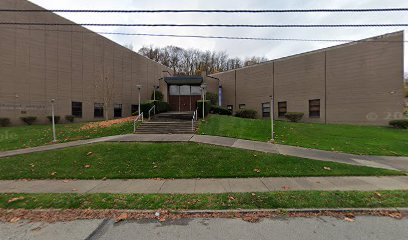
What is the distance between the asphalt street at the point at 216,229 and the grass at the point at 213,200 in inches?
19.5

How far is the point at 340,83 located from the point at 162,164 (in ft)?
63.4

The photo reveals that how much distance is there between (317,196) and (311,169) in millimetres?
2393

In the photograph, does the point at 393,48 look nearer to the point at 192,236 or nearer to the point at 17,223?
the point at 192,236

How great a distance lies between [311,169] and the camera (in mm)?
7059

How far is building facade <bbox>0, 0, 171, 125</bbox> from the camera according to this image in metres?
18.3

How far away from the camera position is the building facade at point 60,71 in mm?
18266

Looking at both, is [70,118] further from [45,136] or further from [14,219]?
[14,219]

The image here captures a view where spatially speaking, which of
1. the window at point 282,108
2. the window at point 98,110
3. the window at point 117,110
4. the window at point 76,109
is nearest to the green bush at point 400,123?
the window at point 282,108

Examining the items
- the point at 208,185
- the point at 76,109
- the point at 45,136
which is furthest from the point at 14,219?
the point at 76,109

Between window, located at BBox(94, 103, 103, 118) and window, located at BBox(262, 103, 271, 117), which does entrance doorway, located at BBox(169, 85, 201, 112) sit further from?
window, located at BBox(94, 103, 103, 118)

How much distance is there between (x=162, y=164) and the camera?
7.66 metres

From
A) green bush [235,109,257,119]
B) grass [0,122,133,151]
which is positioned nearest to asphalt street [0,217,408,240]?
grass [0,122,133,151]

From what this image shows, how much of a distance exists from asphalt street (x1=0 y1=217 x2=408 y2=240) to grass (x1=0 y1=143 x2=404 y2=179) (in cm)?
267

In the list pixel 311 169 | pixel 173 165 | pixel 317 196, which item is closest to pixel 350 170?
pixel 311 169
